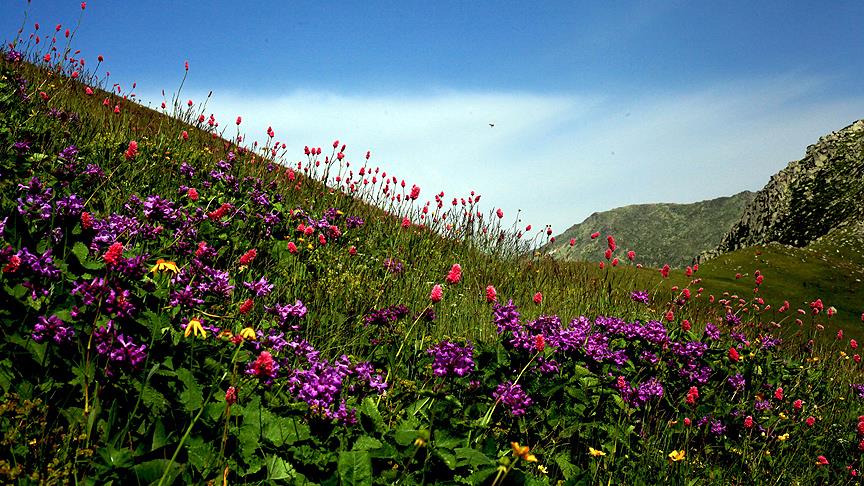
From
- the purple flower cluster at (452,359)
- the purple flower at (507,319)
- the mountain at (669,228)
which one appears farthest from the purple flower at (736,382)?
the mountain at (669,228)

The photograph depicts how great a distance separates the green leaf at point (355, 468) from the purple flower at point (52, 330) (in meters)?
1.14

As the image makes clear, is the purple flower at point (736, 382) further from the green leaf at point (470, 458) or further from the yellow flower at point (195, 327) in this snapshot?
the yellow flower at point (195, 327)

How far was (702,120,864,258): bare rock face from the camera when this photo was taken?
63.5 ft

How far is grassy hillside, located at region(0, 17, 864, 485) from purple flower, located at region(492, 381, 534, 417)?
0.02 metres

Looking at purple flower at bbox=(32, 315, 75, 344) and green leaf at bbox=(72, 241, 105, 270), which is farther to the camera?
green leaf at bbox=(72, 241, 105, 270)

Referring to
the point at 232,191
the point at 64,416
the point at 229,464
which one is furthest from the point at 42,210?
the point at 232,191

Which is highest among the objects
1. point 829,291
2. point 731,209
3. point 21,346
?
point 731,209

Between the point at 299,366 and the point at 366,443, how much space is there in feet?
2.80

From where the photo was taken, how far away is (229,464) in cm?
176

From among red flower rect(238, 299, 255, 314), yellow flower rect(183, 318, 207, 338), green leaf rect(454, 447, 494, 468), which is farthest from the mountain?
yellow flower rect(183, 318, 207, 338)

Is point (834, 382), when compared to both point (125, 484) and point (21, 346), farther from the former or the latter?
point (21, 346)

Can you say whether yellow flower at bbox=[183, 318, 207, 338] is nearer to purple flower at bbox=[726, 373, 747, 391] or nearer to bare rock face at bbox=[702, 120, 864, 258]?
purple flower at bbox=[726, 373, 747, 391]

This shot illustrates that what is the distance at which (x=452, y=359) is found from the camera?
251 cm

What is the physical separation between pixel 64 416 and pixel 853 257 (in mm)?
18186
